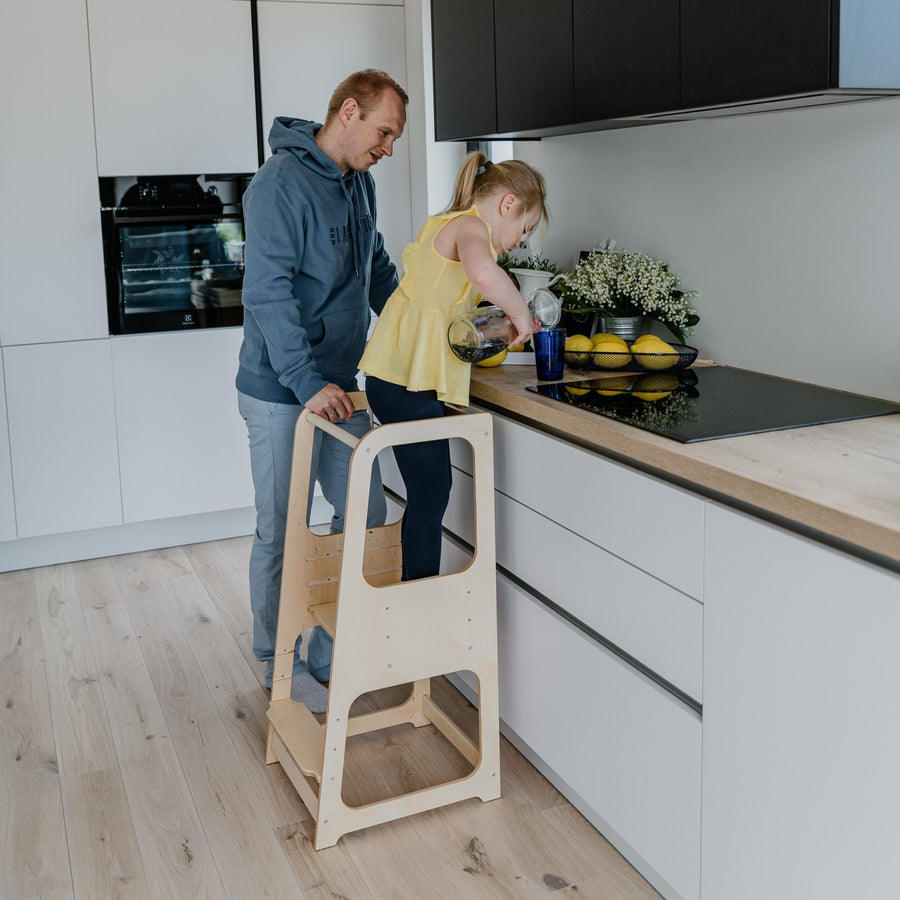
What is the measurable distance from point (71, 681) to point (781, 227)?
7.14 ft

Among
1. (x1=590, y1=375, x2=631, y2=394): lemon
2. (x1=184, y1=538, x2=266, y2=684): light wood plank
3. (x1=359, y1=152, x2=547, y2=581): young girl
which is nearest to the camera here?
(x1=359, y1=152, x2=547, y2=581): young girl

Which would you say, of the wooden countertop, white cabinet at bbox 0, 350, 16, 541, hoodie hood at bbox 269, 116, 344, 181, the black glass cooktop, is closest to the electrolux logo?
hoodie hood at bbox 269, 116, 344, 181

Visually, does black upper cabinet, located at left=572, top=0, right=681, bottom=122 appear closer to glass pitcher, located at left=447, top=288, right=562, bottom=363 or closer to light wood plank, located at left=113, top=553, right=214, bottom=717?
glass pitcher, located at left=447, top=288, right=562, bottom=363

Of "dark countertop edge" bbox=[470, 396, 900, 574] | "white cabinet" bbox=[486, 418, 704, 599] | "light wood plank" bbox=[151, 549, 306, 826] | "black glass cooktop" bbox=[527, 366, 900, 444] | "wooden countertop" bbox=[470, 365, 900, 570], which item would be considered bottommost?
"light wood plank" bbox=[151, 549, 306, 826]

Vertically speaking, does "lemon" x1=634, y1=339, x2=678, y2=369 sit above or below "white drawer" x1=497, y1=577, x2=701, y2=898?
above

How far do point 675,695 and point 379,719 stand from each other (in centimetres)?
99

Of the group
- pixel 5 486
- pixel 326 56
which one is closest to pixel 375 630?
pixel 5 486

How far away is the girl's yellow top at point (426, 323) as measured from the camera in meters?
2.10

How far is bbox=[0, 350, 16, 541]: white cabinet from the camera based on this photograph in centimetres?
352

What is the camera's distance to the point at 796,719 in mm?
1433

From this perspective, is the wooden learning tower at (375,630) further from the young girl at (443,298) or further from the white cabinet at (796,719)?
the white cabinet at (796,719)

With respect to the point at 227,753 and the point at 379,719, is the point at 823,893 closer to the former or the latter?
the point at 379,719

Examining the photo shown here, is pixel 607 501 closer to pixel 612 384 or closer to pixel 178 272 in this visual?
pixel 612 384

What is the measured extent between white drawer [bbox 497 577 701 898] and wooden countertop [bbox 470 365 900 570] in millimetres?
395
